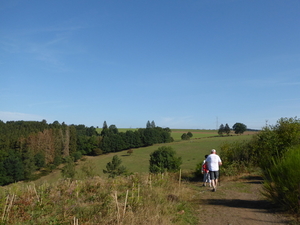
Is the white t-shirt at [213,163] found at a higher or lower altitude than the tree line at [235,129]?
lower

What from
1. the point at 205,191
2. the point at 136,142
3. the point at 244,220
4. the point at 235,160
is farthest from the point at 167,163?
the point at 136,142

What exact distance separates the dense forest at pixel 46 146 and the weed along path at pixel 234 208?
2186 inches

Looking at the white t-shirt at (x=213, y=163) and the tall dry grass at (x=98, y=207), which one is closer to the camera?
the tall dry grass at (x=98, y=207)

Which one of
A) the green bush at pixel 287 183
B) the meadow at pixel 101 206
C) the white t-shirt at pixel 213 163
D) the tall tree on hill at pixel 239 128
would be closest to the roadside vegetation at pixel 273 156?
the green bush at pixel 287 183

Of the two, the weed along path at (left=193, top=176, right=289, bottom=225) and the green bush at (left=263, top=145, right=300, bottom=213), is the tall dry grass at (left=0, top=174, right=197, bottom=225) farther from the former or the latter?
the green bush at (left=263, top=145, right=300, bottom=213)

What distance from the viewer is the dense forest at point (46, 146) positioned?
64.9 metres

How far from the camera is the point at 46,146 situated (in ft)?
263

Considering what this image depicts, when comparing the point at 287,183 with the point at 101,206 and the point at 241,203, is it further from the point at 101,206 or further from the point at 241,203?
the point at 101,206

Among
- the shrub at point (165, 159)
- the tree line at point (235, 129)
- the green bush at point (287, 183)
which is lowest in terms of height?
the shrub at point (165, 159)

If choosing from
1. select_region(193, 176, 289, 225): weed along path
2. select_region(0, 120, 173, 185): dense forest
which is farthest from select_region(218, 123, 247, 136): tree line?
select_region(193, 176, 289, 225): weed along path

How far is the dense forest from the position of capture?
64.9 m

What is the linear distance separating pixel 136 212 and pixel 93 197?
2583 mm

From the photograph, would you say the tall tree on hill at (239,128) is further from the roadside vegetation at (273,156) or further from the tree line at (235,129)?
the roadside vegetation at (273,156)

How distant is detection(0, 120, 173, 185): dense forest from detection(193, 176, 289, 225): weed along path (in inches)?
2186
